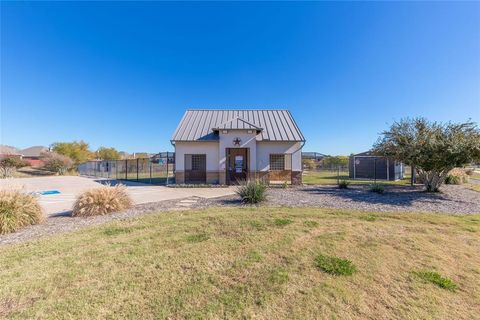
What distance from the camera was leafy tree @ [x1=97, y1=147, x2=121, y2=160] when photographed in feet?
147

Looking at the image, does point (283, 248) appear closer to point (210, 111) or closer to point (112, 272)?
point (112, 272)

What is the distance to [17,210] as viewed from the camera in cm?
552

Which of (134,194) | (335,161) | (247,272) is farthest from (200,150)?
(335,161)

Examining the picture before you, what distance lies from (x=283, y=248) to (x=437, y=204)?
327 inches

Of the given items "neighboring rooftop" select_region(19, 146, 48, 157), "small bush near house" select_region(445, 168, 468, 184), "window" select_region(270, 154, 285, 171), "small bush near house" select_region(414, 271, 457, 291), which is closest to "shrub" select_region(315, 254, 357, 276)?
"small bush near house" select_region(414, 271, 457, 291)

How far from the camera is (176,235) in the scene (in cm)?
470

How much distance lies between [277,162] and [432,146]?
862cm

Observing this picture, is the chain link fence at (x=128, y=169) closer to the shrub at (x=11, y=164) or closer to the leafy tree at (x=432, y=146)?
the shrub at (x=11, y=164)

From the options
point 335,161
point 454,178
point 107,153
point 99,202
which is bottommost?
point 99,202

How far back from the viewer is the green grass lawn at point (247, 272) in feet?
8.01

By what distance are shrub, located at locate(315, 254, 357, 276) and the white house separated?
1134cm

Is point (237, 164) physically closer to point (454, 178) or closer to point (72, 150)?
point (454, 178)

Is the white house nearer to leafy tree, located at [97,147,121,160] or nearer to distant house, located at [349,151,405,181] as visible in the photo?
distant house, located at [349,151,405,181]

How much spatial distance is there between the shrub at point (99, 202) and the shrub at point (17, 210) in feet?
3.10
